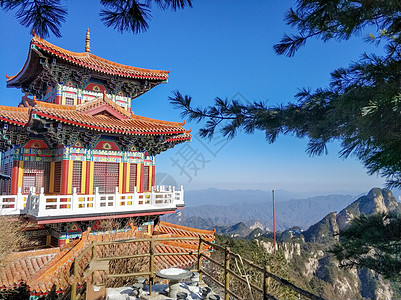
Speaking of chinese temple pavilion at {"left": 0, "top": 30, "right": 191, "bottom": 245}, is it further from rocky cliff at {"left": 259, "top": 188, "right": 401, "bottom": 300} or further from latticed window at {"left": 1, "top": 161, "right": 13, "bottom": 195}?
rocky cliff at {"left": 259, "top": 188, "right": 401, "bottom": 300}

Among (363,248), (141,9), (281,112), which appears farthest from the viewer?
(363,248)

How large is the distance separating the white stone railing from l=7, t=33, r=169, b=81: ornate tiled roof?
4737 millimetres

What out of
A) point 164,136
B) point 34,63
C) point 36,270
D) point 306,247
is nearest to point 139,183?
point 164,136

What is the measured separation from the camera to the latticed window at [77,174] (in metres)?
10.1

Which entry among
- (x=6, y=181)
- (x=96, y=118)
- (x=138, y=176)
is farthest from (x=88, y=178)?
(x=6, y=181)

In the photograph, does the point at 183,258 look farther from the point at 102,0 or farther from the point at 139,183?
the point at 102,0

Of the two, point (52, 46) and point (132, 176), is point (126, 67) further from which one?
point (132, 176)

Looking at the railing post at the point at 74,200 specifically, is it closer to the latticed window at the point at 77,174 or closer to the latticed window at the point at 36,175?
the latticed window at the point at 77,174

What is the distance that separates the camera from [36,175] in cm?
1037

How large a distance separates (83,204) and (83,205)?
36mm

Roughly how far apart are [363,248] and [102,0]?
4.63 metres

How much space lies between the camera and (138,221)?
10.8 metres

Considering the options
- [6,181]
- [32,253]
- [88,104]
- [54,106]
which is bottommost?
[32,253]

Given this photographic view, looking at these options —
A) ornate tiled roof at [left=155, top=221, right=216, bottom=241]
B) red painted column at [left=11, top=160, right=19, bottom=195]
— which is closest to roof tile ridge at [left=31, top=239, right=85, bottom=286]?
red painted column at [left=11, top=160, right=19, bottom=195]
